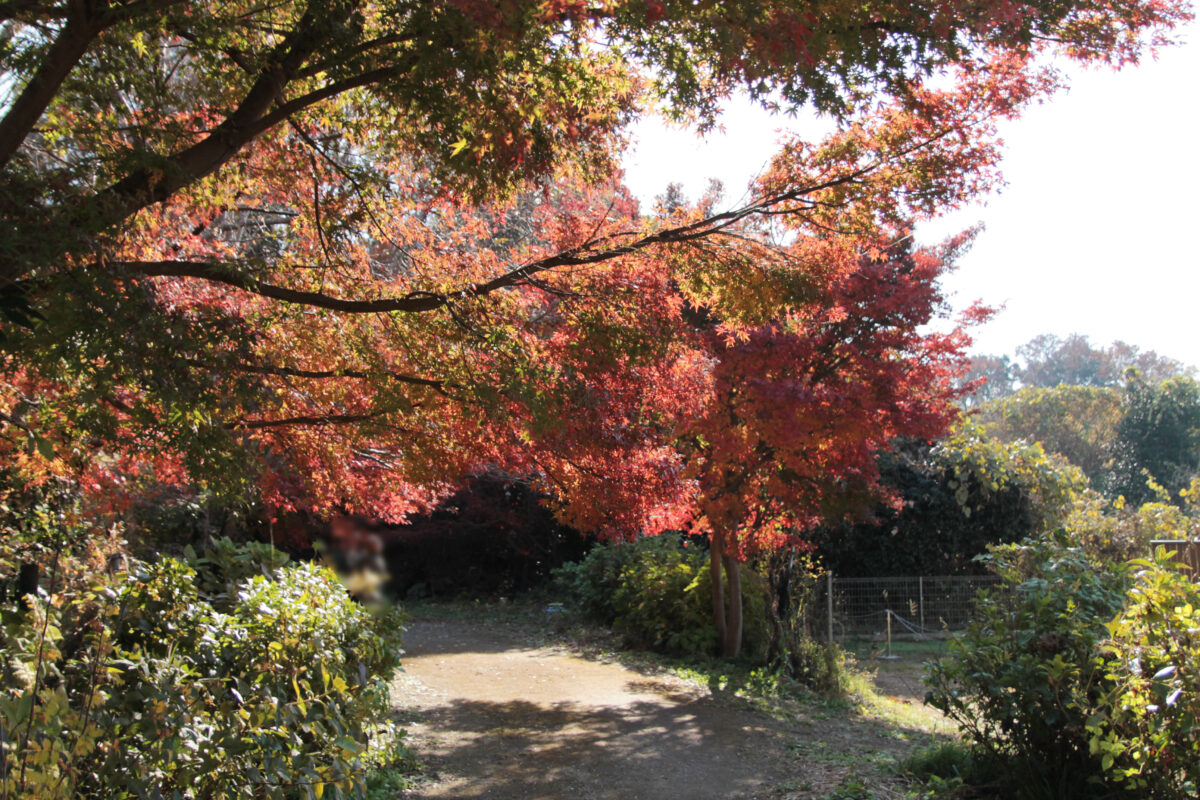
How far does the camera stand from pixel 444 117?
472 cm

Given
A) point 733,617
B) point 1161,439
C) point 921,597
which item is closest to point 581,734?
point 733,617

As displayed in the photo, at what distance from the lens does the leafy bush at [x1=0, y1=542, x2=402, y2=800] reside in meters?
2.63

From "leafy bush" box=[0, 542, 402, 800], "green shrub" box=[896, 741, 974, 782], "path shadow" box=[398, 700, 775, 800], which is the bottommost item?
"path shadow" box=[398, 700, 775, 800]

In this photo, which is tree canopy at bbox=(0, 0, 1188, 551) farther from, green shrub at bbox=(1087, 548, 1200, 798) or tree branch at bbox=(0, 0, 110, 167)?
green shrub at bbox=(1087, 548, 1200, 798)

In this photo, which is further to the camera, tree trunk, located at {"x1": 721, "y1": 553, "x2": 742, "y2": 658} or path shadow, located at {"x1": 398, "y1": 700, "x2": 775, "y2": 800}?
tree trunk, located at {"x1": 721, "y1": 553, "x2": 742, "y2": 658}

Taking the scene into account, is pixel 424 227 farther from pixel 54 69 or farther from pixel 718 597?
pixel 718 597

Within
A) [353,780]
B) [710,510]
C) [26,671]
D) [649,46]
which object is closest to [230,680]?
[353,780]

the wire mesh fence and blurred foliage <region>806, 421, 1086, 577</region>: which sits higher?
blurred foliage <region>806, 421, 1086, 577</region>

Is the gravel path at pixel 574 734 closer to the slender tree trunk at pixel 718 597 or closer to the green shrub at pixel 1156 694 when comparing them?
the slender tree trunk at pixel 718 597

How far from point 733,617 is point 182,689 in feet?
29.2

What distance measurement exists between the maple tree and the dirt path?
Result: 1.85 metres

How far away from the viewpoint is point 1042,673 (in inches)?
192

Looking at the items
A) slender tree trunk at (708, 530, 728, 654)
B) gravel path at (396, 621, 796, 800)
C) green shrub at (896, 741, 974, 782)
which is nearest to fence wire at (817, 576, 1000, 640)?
slender tree trunk at (708, 530, 728, 654)

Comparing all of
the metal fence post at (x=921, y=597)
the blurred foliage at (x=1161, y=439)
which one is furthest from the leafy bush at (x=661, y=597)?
the blurred foliage at (x=1161, y=439)
